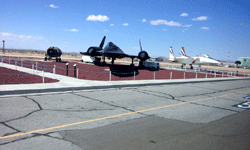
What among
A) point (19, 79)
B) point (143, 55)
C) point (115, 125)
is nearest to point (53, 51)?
point (143, 55)

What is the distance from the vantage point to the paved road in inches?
170

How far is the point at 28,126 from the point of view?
5.04 metres

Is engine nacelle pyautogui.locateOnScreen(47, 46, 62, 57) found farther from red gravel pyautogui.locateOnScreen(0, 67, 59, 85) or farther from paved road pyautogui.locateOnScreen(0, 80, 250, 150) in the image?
paved road pyautogui.locateOnScreen(0, 80, 250, 150)

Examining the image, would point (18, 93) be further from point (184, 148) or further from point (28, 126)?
point (184, 148)

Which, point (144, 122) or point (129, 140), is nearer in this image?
point (129, 140)

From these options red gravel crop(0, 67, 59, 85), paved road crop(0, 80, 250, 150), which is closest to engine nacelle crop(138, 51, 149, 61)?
red gravel crop(0, 67, 59, 85)

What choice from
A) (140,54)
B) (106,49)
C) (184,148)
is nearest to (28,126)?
(184,148)

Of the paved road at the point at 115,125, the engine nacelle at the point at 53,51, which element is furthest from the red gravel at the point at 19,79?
the engine nacelle at the point at 53,51

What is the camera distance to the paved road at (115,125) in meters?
4.32

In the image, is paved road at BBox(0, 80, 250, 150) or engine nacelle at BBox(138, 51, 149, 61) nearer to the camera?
paved road at BBox(0, 80, 250, 150)

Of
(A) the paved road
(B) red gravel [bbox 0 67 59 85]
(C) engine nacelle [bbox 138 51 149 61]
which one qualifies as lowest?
(A) the paved road

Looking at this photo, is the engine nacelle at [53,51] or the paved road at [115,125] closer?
the paved road at [115,125]

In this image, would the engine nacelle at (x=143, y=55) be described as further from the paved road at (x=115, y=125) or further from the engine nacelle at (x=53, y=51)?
the paved road at (x=115, y=125)

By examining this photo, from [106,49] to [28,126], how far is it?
19252 millimetres
